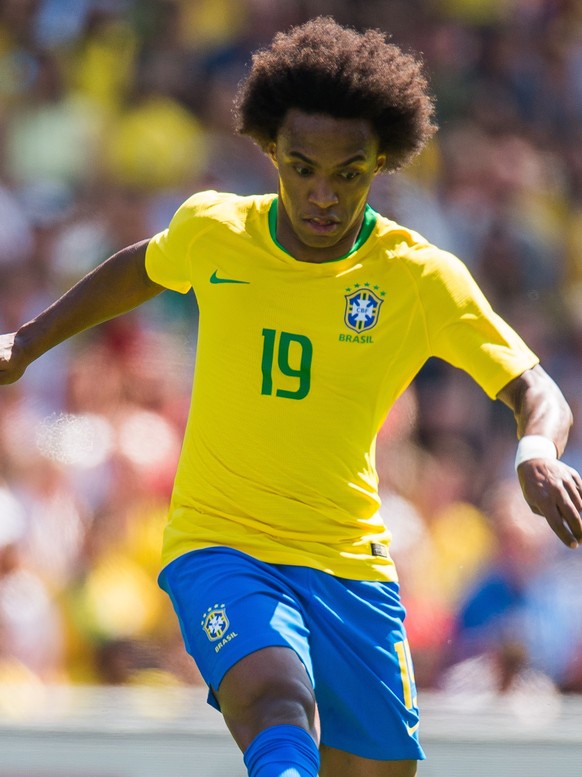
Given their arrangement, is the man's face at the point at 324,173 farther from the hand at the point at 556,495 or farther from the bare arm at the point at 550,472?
the hand at the point at 556,495

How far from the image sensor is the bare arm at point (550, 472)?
8.61 feet

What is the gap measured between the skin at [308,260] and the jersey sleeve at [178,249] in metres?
0.07

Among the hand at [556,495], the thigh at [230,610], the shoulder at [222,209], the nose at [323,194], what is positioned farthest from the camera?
the shoulder at [222,209]

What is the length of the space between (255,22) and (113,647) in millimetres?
3142

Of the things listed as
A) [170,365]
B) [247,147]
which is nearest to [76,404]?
[170,365]

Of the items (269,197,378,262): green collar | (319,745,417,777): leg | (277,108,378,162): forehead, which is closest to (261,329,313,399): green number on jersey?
(269,197,378,262): green collar

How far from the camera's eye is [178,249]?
333 centimetres

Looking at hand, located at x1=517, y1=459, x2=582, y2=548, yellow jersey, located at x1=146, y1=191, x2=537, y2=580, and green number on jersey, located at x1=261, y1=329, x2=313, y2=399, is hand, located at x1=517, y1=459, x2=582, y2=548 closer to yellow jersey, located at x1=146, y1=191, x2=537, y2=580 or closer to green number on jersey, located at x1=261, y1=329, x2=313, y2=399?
yellow jersey, located at x1=146, y1=191, x2=537, y2=580

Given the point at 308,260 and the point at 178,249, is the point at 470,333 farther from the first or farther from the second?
the point at 178,249

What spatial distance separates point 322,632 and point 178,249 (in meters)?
1.02

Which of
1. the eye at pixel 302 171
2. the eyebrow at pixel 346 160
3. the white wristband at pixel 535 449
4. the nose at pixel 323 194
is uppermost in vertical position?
the eyebrow at pixel 346 160

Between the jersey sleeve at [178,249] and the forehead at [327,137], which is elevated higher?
the forehead at [327,137]

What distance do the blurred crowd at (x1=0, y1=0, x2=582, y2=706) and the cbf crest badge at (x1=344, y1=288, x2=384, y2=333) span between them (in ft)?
8.94

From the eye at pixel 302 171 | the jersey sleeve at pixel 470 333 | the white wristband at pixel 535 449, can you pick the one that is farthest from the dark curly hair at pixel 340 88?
the white wristband at pixel 535 449
